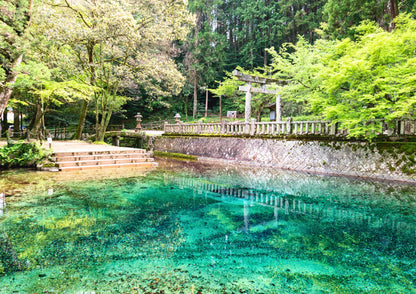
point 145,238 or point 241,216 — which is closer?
point 145,238

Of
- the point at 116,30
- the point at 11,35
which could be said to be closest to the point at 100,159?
the point at 11,35

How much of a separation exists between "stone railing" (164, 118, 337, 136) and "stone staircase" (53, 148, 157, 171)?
4.44m

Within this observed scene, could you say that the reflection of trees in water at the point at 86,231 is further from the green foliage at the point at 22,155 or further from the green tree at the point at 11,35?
the green tree at the point at 11,35

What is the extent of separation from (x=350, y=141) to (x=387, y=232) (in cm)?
610

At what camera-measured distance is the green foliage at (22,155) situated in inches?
376

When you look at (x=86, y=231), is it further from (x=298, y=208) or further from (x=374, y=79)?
(x=374, y=79)

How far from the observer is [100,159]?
11102mm

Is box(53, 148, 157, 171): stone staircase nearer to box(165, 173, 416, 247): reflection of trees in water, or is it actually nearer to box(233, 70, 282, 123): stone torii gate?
box(165, 173, 416, 247): reflection of trees in water

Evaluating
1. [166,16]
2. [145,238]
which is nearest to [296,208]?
[145,238]

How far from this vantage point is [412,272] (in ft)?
9.84

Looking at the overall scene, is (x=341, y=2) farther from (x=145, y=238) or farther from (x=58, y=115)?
(x=58, y=115)

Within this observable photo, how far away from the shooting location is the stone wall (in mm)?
8500

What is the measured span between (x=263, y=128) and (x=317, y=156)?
126 inches

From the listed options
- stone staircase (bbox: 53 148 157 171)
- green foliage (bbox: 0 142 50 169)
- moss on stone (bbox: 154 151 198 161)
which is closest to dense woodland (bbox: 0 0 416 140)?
green foliage (bbox: 0 142 50 169)
